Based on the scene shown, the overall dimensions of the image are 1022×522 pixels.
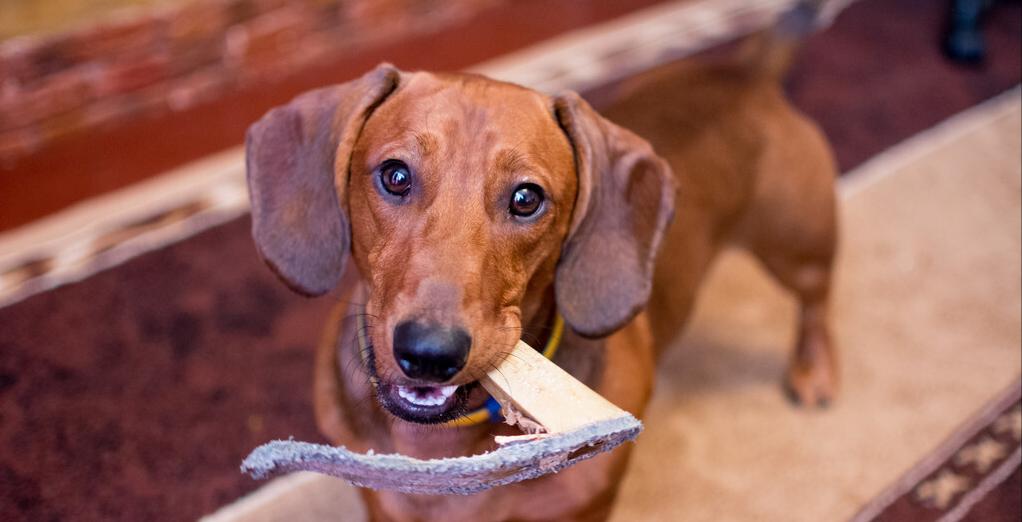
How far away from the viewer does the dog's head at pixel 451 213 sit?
1.47 m

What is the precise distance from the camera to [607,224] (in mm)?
1800

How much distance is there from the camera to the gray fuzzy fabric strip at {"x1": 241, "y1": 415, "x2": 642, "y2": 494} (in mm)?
1310

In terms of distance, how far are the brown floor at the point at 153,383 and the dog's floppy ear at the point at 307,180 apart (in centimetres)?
87

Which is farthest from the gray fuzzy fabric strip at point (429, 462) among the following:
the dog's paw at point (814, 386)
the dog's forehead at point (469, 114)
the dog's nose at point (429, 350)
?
the dog's paw at point (814, 386)

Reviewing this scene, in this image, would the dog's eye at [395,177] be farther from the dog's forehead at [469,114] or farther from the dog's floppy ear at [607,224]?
the dog's floppy ear at [607,224]

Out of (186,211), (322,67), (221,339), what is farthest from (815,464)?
(322,67)

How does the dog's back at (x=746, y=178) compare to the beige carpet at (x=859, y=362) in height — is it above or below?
above

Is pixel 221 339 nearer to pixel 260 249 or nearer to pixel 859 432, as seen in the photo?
pixel 260 249

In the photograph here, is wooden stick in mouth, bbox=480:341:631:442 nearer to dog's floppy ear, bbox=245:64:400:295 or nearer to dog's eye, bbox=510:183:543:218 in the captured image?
dog's eye, bbox=510:183:543:218

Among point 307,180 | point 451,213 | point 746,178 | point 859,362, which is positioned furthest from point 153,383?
point 859,362

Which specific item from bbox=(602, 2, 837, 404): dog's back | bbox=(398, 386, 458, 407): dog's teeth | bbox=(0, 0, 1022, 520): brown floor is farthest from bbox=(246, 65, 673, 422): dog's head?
bbox=(0, 0, 1022, 520): brown floor

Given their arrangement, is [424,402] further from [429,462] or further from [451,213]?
[451,213]

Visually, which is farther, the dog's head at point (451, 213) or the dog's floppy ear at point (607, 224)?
the dog's floppy ear at point (607, 224)

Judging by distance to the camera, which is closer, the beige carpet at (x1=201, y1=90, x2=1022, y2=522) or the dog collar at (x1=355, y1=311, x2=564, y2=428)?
the dog collar at (x1=355, y1=311, x2=564, y2=428)
